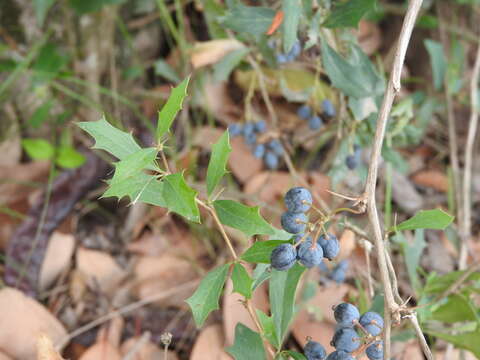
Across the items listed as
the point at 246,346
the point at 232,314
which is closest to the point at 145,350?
the point at 232,314

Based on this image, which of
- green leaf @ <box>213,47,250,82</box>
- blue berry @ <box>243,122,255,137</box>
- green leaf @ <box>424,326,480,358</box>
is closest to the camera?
green leaf @ <box>424,326,480,358</box>

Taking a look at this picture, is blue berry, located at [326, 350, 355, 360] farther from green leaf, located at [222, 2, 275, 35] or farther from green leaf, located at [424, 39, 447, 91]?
green leaf, located at [424, 39, 447, 91]

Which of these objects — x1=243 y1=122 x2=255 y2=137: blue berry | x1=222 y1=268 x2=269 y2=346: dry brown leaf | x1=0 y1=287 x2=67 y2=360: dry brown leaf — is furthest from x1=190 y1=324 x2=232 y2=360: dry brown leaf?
x1=243 y1=122 x2=255 y2=137: blue berry

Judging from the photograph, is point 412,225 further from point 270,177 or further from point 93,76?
point 93,76

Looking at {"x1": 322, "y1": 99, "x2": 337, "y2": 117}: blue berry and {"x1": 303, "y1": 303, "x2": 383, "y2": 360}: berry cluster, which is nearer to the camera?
{"x1": 303, "y1": 303, "x2": 383, "y2": 360}: berry cluster

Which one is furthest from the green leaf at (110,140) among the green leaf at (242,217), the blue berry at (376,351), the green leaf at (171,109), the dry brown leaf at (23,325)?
the dry brown leaf at (23,325)
